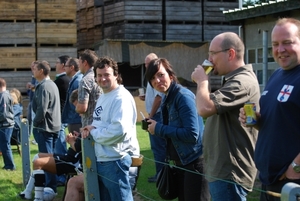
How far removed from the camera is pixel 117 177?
5535 mm

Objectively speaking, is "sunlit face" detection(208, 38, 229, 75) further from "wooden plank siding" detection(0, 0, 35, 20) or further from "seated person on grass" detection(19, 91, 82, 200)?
"wooden plank siding" detection(0, 0, 35, 20)

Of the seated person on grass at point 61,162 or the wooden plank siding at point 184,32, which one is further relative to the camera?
the wooden plank siding at point 184,32

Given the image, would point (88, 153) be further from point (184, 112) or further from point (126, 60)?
point (126, 60)

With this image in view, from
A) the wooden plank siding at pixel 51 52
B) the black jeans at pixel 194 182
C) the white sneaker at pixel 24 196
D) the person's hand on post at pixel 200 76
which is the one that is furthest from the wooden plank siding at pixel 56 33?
the person's hand on post at pixel 200 76

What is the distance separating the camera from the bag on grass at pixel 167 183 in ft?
18.3

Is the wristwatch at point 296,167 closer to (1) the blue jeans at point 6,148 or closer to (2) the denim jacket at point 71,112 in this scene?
(2) the denim jacket at point 71,112

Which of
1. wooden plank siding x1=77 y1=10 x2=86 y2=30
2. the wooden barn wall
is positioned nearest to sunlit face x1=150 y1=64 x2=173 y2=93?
the wooden barn wall

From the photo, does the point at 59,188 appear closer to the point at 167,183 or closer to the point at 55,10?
the point at 167,183

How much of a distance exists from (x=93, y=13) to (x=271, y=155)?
72.5ft

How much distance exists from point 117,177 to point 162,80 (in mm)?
978

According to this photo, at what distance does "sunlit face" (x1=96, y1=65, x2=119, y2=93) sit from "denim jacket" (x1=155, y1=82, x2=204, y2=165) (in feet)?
1.95

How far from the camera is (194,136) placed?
5.27m

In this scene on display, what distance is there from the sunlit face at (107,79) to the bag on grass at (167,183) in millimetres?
918

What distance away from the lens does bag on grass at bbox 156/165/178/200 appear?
18.3ft
